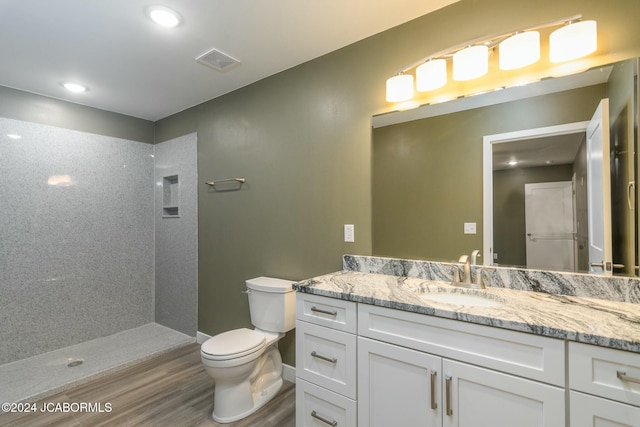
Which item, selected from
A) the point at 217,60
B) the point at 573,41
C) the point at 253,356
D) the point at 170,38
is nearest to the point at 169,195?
the point at 217,60

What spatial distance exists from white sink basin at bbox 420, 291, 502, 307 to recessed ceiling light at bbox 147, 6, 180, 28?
1.99 m

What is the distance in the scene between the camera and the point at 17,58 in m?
2.09

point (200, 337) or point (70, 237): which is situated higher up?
point (70, 237)

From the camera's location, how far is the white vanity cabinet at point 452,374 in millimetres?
961

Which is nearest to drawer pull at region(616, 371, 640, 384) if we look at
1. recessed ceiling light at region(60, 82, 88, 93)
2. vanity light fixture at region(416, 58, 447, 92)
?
vanity light fixture at region(416, 58, 447, 92)

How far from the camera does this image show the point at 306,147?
2.22 m

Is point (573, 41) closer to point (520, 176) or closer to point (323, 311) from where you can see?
point (520, 176)

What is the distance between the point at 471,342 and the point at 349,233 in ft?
3.40

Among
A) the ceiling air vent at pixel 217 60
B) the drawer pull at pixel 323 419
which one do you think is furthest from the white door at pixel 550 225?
the ceiling air vent at pixel 217 60

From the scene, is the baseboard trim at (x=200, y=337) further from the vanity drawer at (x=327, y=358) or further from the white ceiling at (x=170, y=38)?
the white ceiling at (x=170, y=38)

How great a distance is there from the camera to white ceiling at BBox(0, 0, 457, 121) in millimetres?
1614

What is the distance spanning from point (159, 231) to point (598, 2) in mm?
3905

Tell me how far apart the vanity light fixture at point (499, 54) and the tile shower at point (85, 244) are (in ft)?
7.40

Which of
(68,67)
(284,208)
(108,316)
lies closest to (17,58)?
(68,67)
